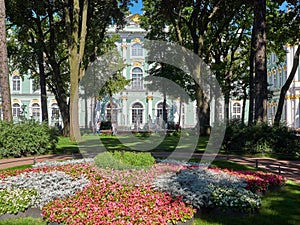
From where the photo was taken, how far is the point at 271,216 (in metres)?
6.02

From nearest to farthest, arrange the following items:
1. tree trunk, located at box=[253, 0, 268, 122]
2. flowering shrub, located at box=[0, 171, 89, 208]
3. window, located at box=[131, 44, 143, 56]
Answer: flowering shrub, located at box=[0, 171, 89, 208] < tree trunk, located at box=[253, 0, 268, 122] < window, located at box=[131, 44, 143, 56]

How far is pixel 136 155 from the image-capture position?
30.4 ft

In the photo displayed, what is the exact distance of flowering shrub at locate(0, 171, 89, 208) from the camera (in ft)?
21.4

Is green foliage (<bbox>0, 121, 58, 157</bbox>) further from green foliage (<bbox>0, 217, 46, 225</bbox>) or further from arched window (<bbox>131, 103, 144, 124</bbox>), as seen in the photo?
arched window (<bbox>131, 103, 144, 124</bbox>)

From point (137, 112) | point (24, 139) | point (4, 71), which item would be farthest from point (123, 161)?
point (137, 112)

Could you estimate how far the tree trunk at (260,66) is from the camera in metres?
15.3

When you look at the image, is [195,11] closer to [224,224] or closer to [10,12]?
[10,12]

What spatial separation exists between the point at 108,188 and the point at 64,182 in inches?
44.7

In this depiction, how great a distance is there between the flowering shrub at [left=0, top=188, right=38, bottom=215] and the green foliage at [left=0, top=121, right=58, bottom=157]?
7381 mm

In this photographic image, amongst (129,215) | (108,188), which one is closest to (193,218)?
(129,215)

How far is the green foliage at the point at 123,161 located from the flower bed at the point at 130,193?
0.26 meters

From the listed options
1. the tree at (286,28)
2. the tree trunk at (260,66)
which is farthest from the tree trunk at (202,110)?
the tree trunk at (260,66)

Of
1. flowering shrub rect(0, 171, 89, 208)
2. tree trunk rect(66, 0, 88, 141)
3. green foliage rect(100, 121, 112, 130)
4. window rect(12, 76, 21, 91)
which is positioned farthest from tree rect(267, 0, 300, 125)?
window rect(12, 76, 21, 91)

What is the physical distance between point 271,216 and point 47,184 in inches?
182
